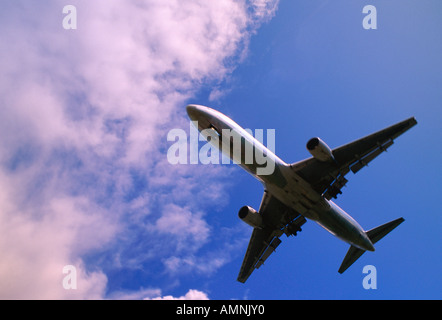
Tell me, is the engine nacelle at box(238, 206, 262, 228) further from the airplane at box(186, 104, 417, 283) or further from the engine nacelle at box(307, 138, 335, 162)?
the engine nacelle at box(307, 138, 335, 162)

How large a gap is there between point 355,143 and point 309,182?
4.86 metres

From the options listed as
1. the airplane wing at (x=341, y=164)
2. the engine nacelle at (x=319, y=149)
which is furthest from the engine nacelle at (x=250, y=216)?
the engine nacelle at (x=319, y=149)

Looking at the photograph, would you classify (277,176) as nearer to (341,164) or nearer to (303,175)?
(303,175)

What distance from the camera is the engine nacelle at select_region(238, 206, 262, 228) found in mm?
29375

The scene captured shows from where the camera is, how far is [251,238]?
32.3m

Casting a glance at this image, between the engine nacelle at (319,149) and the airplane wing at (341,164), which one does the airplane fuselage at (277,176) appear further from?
the engine nacelle at (319,149)

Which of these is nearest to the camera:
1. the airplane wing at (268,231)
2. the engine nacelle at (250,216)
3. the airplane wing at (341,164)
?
the airplane wing at (341,164)

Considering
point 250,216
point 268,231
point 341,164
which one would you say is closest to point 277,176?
point 341,164

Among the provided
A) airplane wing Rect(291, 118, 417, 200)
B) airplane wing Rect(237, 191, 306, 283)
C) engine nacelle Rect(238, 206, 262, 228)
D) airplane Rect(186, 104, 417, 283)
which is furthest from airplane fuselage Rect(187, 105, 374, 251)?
engine nacelle Rect(238, 206, 262, 228)

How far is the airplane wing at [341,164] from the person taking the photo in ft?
82.3

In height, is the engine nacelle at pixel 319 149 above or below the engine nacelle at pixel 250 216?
above

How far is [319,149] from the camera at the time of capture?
950 inches

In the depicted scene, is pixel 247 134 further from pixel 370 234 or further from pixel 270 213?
pixel 370 234
